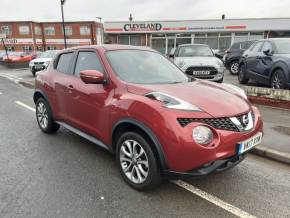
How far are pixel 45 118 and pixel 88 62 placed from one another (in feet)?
6.12

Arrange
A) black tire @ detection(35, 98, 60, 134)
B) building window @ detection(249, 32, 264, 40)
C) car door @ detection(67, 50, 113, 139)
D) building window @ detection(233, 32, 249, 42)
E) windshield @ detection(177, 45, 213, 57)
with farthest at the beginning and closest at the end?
1. building window @ detection(233, 32, 249, 42)
2. building window @ detection(249, 32, 264, 40)
3. windshield @ detection(177, 45, 213, 57)
4. black tire @ detection(35, 98, 60, 134)
5. car door @ detection(67, 50, 113, 139)

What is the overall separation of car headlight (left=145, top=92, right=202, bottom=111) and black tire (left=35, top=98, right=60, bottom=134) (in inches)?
108

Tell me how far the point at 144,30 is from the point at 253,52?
24.8m

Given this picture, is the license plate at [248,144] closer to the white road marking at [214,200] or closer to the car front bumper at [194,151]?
the car front bumper at [194,151]

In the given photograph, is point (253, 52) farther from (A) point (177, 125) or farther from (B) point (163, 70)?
(A) point (177, 125)

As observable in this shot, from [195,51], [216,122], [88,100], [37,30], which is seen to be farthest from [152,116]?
[37,30]

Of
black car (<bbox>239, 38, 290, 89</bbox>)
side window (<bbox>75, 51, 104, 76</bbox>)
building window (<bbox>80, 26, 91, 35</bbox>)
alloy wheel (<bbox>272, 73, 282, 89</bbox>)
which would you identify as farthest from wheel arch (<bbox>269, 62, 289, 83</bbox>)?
building window (<bbox>80, 26, 91, 35</bbox>)

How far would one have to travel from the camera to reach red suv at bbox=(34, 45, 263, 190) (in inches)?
103

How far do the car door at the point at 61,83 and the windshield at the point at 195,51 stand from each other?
19.7 ft

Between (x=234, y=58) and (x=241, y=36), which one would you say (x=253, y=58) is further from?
(x=241, y=36)

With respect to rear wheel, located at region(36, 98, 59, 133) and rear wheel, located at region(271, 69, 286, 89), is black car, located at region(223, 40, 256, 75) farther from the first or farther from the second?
rear wheel, located at region(36, 98, 59, 133)

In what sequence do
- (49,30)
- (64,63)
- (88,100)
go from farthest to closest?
(49,30) → (64,63) → (88,100)

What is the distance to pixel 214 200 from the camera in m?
2.94

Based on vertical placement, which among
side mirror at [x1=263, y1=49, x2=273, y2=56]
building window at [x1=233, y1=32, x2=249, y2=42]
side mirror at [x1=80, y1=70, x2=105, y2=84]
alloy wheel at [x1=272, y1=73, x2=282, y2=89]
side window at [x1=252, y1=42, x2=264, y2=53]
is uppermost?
building window at [x1=233, y1=32, x2=249, y2=42]
